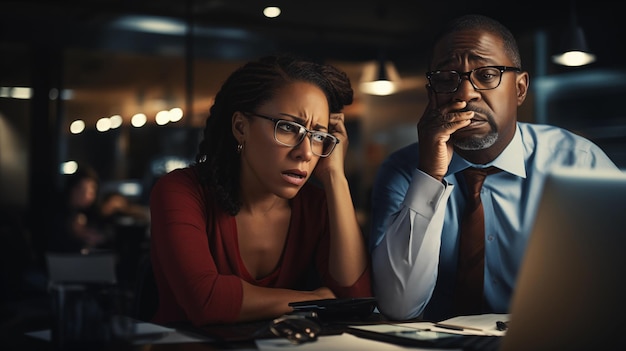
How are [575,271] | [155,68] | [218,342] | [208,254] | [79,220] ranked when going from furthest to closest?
[155,68], [79,220], [208,254], [218,342], [575,271]

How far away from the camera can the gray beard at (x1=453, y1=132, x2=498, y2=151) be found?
205 cm

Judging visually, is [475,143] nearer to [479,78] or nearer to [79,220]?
[479,78]

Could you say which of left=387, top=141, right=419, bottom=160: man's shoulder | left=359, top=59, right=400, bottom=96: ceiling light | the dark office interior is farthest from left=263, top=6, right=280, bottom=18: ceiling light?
left=387, top=141, right=419, bottom=160: man's shoulder

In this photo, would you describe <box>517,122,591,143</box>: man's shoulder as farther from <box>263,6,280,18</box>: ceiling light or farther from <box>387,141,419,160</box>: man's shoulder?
<box>263,6,280,18</box>: ceiling light

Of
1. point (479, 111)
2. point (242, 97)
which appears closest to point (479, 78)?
point (479, 111)

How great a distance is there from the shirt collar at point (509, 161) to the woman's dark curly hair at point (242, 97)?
14.6 inches

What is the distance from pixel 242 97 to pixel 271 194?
0.30 metres

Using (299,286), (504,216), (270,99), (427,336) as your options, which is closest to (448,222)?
(504,216)

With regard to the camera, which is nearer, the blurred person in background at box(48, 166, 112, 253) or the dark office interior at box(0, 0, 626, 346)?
the blurred person in background at box(48, 166, 112, 253)

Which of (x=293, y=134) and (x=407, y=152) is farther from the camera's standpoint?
(x=407, y=152)

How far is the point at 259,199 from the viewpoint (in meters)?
2.00

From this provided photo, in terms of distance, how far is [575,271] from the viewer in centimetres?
107

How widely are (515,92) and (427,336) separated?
1.02 metres

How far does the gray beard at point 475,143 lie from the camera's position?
2055 mm
